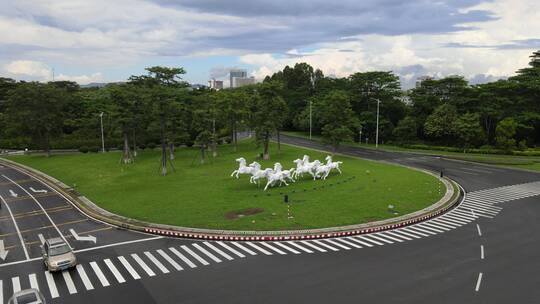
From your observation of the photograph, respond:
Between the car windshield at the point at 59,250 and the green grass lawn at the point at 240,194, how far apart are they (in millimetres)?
8658

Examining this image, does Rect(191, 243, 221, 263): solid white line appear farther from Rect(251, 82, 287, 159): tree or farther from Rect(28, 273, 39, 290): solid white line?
Rect(251, 82, 287, 159): tree

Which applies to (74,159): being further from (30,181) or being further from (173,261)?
(173,261)

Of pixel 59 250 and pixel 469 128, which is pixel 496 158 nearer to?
pixel 469 128

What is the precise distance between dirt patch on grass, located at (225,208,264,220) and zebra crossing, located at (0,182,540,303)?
5271 millimetres

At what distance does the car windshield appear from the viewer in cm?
2303

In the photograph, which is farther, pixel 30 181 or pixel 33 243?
pixel 30 181

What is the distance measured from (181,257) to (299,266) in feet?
24.0

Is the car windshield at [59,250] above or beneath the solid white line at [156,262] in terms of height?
above

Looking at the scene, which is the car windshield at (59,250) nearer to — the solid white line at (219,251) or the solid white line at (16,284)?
the solid white line at (16,284)

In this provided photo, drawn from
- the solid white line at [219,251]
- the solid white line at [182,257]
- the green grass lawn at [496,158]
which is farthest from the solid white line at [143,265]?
the green grass lawn at [496,158]

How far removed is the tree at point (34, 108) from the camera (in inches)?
2936

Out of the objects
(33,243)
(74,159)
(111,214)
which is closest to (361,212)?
(111,214)

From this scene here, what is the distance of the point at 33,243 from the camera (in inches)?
1123

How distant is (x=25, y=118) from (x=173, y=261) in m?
65.4
